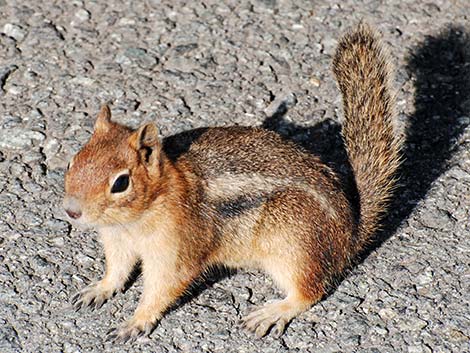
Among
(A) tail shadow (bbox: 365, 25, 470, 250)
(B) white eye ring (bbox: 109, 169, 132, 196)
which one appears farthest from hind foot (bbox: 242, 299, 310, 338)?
(B) white eye ring (bbox: 109, 169, 132, 196)

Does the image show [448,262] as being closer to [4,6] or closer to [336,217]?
→ [336,217]

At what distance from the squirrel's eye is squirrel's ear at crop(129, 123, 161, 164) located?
4.9 inches

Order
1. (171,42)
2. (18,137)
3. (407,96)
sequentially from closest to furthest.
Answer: (18,137), (407,96), (171,42)

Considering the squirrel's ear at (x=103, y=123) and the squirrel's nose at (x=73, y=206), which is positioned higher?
the squirrel's ear at (x=103, y=123)

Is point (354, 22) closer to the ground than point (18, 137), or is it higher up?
higher up

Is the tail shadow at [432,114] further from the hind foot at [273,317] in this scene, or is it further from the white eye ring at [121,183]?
the white eye ring at [121,183]

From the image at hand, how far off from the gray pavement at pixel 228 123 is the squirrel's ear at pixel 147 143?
0.66 meters

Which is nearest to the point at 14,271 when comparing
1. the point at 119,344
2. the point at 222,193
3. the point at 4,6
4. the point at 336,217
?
the point at 119,344

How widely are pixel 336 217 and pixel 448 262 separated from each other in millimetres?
596

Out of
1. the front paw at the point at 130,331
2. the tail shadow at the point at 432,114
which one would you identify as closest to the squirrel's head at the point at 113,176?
the front paw at the point at 130,331

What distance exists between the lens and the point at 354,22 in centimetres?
590

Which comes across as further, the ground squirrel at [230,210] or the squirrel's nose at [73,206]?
the ground squirrel at [230,210]

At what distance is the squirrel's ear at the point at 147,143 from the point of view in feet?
12.4

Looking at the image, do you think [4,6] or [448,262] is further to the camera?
[4,6]
